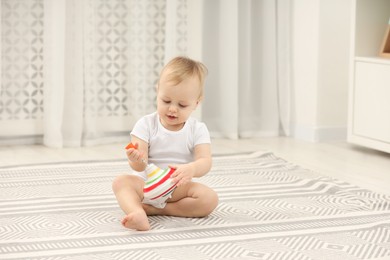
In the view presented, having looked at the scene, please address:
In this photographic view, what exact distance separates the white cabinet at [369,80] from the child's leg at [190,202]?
1.16m

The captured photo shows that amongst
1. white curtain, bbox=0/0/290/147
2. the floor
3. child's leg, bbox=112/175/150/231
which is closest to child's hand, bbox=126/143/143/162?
child's leg, bbox=112/175/150/231

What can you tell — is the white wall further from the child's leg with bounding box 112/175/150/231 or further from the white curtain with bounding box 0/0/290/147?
the child's leg with bounding box 112/175/150/231

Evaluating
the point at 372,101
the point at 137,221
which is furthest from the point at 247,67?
the point at 137,221

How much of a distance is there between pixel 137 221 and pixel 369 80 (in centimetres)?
146

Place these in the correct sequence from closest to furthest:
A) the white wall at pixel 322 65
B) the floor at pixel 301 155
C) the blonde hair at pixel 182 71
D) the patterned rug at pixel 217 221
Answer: the patterned rug at pixel 217 221 → the blonde hair at pixel 182 71 → the floor at pixel 301 155 → the white wall at pixel 322 65

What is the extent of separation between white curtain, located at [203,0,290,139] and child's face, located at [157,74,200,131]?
1399 mm

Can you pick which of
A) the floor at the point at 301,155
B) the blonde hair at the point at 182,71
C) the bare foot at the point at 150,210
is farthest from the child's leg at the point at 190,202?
the floor at the point at 301,155

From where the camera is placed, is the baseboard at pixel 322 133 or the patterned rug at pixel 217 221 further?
the baseboard at pixel 322 133

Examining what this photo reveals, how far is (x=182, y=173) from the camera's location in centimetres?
173

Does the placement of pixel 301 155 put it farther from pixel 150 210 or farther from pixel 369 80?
pixel 150 210

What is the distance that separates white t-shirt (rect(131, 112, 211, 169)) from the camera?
72.4 inches

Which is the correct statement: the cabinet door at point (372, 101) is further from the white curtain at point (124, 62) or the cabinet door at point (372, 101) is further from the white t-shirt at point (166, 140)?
the white t-shirt at point (166, 140)

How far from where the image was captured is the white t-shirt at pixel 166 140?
1.84 m

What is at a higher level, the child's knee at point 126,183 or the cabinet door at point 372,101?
the cabinet door at point 372,101
